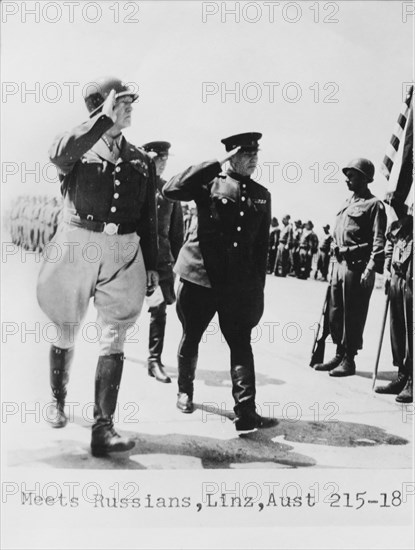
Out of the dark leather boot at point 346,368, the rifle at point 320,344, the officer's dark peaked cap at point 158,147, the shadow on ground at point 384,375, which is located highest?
the officer's dark peaked cap at point 158,147

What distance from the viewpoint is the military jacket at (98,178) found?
2.67 m

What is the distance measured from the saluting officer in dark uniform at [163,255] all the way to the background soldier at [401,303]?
1.03 m

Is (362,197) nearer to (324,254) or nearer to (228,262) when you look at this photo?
(324,254)

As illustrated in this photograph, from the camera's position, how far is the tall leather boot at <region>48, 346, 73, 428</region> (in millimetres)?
2875

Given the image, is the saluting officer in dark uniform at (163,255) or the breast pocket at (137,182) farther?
the saluting officer in dark uniform at (163,255)

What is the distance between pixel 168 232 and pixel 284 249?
0.59 meters

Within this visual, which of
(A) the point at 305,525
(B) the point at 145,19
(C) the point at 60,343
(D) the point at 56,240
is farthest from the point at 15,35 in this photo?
(A) the point at 305,525

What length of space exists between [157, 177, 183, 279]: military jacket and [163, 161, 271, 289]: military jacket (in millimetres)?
135

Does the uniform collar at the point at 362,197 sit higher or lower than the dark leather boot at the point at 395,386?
higher

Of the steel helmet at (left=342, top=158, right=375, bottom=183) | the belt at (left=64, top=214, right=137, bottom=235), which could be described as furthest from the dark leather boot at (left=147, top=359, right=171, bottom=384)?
the steel helmet at (left=342, top=158, right=375, bottom=183)

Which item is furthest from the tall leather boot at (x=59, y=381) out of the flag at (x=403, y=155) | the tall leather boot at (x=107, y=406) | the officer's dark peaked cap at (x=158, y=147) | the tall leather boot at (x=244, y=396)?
the flag at (x=403, y=155)

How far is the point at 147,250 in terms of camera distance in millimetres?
2834

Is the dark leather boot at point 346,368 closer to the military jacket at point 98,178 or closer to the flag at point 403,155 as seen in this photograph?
the flag at point 403,155

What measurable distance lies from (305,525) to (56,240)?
165 centimetres
